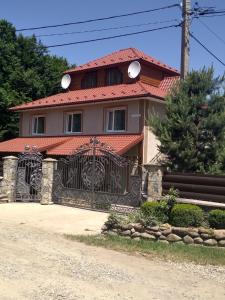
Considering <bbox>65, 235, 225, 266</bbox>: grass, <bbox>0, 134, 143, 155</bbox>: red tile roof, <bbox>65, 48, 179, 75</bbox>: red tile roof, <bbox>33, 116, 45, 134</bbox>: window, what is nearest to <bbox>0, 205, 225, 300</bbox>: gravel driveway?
<bbox>65, 235, 225, 266</bbox>: grass

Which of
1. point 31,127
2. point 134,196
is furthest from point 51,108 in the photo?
point 134,196

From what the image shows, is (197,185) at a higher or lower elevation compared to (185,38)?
lower

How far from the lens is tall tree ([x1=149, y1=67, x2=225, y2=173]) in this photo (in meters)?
15.9

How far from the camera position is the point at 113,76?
83.7 feet

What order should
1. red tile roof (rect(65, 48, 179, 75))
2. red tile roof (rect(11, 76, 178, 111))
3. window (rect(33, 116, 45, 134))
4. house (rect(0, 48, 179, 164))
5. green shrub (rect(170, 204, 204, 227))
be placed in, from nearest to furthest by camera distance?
1. green shrub (rect(170, 204, 204, 227))
2. house (rect(0, 48, 179, 164))
3. red tile roof (rect(11, 76, 178, 111))
4. red tile roof (rect(65, 48, 179, 75))
5. window (rect(33, 116, 45, 134))

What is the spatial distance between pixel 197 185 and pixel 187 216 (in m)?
2.30

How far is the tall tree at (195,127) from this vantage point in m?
15.9

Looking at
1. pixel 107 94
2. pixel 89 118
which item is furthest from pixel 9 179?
pixel 107 94

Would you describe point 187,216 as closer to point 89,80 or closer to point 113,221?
point 113,221

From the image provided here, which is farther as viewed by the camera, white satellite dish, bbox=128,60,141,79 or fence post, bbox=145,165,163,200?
white satellite dish, bbox=128,60,141,79

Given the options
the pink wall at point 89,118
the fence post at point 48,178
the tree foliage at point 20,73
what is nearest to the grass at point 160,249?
the fence post at point 48,178

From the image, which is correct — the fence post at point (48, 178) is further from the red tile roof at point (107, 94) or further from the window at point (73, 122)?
the window at point (73, 122)

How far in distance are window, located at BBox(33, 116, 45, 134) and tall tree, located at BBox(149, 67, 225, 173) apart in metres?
11.8

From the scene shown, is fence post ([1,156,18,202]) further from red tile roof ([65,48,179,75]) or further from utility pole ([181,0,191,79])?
utility pole ([181,0,191,79])
